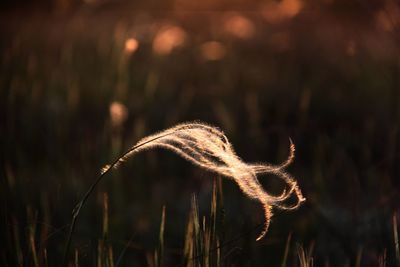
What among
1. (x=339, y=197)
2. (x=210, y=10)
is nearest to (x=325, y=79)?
(x=339, y=197)

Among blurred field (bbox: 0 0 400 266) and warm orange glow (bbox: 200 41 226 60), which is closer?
blurred field (bbox: 0 0 400 266)

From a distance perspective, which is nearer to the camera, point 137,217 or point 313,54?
point 137,217

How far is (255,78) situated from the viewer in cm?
281

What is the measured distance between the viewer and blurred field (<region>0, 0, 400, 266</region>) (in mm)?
1353

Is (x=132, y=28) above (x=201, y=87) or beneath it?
above

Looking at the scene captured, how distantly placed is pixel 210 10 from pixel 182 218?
12.5 ft

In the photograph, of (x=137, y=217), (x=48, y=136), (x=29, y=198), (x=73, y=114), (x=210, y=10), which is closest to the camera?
(x=29, y=198)

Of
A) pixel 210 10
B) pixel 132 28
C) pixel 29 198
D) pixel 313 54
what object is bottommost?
pixel 210 10

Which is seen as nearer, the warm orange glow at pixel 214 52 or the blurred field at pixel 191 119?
the blurred field at pixel 191 119

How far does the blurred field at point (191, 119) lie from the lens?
135cm

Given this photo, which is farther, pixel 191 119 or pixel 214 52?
pixel 214 52

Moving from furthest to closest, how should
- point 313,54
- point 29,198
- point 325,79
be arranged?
1. point 313,54
2. point 325,79
3. point 29,198

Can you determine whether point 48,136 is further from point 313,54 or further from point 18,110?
point 313,54

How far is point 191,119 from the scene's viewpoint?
2.33 m
